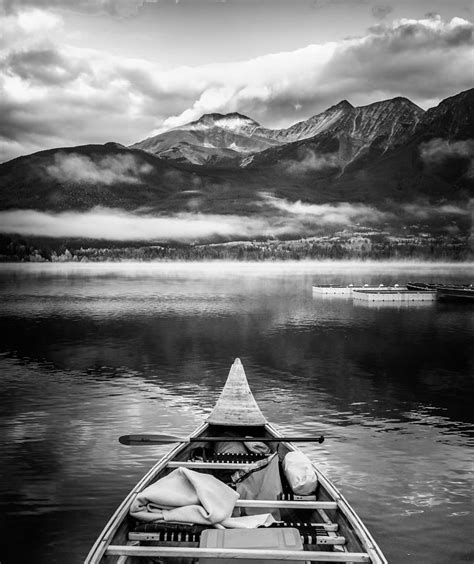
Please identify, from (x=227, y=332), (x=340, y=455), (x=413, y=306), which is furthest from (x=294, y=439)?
(x=413, y=306)

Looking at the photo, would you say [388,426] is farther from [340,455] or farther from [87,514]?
[87,514]

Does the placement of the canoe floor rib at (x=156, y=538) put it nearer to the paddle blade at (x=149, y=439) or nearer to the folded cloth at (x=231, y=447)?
the paddle blade at (x=149, y=439)

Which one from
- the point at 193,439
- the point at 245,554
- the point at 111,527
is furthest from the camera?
the point at 193,439

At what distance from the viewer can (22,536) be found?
67.2 ft

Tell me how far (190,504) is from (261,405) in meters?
27.9

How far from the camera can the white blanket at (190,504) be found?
47.1 feet

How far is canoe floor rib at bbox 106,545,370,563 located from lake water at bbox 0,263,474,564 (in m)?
6.71

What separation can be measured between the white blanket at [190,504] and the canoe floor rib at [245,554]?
1.20 m

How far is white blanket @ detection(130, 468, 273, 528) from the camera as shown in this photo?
14.4m

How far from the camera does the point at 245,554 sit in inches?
507

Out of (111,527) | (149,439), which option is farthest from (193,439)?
(111,527)

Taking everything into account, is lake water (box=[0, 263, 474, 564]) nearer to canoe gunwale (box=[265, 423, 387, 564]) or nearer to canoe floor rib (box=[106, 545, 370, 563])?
canoe gunwale (box=[265, 423, 387, 564])

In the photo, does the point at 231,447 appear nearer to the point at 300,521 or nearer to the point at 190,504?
the point at 300,521

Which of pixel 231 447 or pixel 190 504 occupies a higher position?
pixel 190 504
